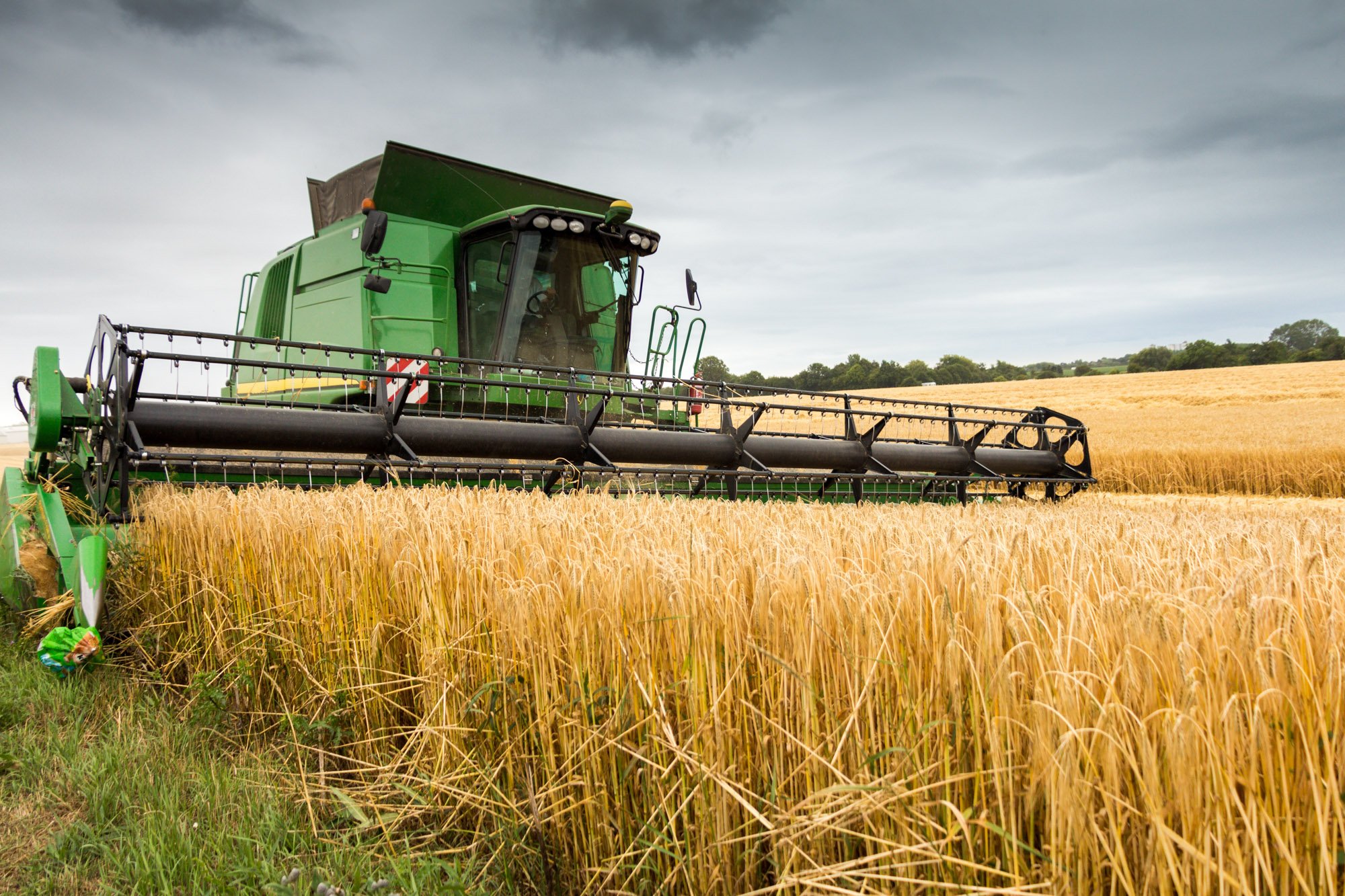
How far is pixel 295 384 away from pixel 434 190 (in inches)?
91.1

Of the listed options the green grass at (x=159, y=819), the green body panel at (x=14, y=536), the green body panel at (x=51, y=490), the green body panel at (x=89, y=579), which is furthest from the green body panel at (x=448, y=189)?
the green grass at (x=159, y=819)

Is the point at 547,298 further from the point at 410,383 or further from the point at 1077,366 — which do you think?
the point at 1077,366

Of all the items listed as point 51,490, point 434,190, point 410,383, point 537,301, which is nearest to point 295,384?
point 410,383

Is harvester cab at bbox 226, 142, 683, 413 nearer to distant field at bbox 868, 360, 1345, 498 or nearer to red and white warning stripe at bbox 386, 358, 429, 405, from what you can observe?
red and white warning stripe at bbox 386, 358, 429, 405

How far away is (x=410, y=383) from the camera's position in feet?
17.8

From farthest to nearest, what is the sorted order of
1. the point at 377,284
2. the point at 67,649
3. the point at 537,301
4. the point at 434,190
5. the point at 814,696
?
the point at 434,190 → the point at 537,301 → the point at 377,284 → the point at 67,649 → the point at 814,696

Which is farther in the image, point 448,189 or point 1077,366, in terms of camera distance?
point 1077,366

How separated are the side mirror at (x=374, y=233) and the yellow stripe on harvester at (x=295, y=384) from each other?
3.38ft

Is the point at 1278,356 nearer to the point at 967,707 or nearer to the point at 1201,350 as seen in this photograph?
the point at 1201,350

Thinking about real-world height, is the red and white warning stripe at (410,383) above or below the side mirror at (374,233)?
below

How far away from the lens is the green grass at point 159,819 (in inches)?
70.0

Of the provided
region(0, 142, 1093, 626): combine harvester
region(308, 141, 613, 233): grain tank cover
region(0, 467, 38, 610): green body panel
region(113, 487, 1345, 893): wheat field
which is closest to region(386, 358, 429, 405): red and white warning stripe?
region(0, 142, 1093, 626): combine harvester

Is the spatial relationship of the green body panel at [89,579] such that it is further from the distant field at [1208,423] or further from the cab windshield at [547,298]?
the distant field at [1208,423]

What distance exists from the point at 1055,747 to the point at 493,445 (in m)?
4.40
